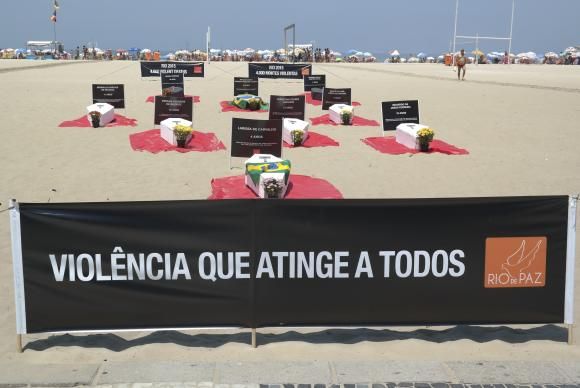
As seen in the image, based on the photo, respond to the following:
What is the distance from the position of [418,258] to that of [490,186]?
7351 millimetres

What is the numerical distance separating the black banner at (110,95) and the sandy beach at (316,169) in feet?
3.05

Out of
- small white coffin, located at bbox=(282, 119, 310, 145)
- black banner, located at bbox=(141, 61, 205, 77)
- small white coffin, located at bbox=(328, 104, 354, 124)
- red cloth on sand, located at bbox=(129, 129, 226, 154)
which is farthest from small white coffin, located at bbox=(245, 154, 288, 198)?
black banner, located at bbox=(141, 61, 205, 77)

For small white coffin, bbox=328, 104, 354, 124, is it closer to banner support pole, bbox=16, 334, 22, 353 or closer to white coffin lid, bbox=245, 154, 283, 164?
white coffin lid, bbox=245, 154, 283, 164

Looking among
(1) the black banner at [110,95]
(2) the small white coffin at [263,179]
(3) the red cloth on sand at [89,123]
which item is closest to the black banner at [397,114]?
(2) the small white coffin at [263,179]

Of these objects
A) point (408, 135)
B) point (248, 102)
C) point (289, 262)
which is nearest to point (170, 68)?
point (248, 102)

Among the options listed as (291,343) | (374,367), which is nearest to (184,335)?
(291,343)

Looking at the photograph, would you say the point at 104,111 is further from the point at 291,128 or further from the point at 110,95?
the point at 291,128

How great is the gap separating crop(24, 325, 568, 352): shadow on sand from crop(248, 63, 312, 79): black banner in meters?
27.4

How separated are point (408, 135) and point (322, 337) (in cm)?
1049

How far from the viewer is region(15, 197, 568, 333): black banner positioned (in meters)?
4.76

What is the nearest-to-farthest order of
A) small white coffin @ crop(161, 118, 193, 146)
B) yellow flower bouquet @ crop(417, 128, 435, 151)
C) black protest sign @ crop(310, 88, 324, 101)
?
1. yellow flower bouquet @ crop(417, 128, 435, 151)
2. small white coffin @ crop(161, 118, 193, 146)
3. black protest sign @ crop(310, 88, 324, 101)

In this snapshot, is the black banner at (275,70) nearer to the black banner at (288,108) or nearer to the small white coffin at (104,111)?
the small white coffin at (104,111)

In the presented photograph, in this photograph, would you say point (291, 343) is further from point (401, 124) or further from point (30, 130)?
point (30, 130)

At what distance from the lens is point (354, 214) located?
4844 millimetres
